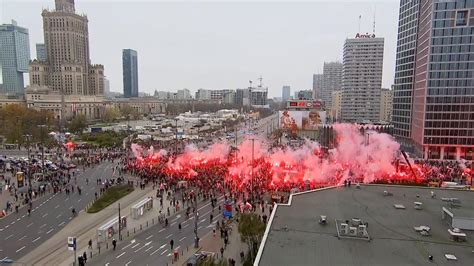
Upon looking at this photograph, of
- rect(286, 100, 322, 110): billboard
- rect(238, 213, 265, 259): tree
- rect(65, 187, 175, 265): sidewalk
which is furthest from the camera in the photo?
rect(286, 100, 322, 110): billboard

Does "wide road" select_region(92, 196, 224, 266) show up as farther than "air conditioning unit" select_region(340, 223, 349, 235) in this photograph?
Yes

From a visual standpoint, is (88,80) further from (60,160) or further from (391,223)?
(391,223)

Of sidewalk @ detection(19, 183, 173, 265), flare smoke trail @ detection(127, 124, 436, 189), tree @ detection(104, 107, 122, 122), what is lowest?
sidewalk @ detection(19, 183, 173, 265)

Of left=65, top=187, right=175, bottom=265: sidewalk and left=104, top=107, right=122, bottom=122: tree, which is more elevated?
left=104, top=107, right=122, bottom=122: tree

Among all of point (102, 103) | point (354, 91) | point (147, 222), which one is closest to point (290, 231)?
point (147, 222)

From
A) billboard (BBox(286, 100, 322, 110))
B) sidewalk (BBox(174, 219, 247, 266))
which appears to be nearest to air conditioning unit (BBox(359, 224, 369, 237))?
sidewalk (BBox(174, 219, 247, 266))

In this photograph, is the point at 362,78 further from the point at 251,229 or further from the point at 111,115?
the point at 251,229

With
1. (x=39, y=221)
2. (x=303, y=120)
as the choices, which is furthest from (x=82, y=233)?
(x=303, y=120)

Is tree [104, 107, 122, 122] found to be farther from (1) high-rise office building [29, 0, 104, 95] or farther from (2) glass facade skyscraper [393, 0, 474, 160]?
(2) glass facade skyscraper [393, 0, 474, 160]

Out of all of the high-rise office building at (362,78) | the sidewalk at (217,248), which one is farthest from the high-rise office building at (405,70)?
the sidewalk at (217,248)
